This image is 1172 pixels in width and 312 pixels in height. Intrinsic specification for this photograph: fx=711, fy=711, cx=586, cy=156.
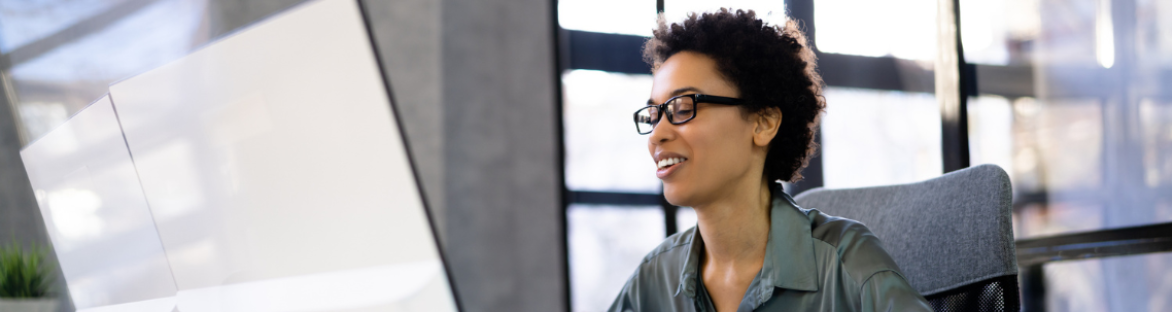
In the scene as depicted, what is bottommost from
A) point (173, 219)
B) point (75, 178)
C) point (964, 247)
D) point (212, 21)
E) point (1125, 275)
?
point (1125, 275)

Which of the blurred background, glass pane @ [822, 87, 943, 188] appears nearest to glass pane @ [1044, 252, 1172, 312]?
the blurred background

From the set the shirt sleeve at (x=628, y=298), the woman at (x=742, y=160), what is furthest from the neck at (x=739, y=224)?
the shirt sleeve at (x=628, y=298)

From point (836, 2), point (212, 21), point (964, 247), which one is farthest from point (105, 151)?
point (836, 2)

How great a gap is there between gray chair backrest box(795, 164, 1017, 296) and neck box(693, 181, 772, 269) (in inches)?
9.1

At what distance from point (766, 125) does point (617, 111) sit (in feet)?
5.92

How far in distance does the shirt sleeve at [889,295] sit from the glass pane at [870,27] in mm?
1829

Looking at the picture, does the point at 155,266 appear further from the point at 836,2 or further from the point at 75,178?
the point at 836,2

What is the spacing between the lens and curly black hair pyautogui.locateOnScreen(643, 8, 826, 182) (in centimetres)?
109

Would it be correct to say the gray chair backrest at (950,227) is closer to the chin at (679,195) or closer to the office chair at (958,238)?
the office chair at (958,238)

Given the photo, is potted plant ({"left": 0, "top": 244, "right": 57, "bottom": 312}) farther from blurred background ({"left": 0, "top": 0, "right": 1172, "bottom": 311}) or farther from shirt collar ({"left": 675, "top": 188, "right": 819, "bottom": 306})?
shirt collar ({"left": 675, "top": 188, "right": 819, "bottom": 306})

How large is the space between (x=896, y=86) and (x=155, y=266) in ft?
7.76

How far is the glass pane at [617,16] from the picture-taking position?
114 inches

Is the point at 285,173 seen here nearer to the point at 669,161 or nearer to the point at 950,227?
the point at 669,161

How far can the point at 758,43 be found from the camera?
3.64ft
